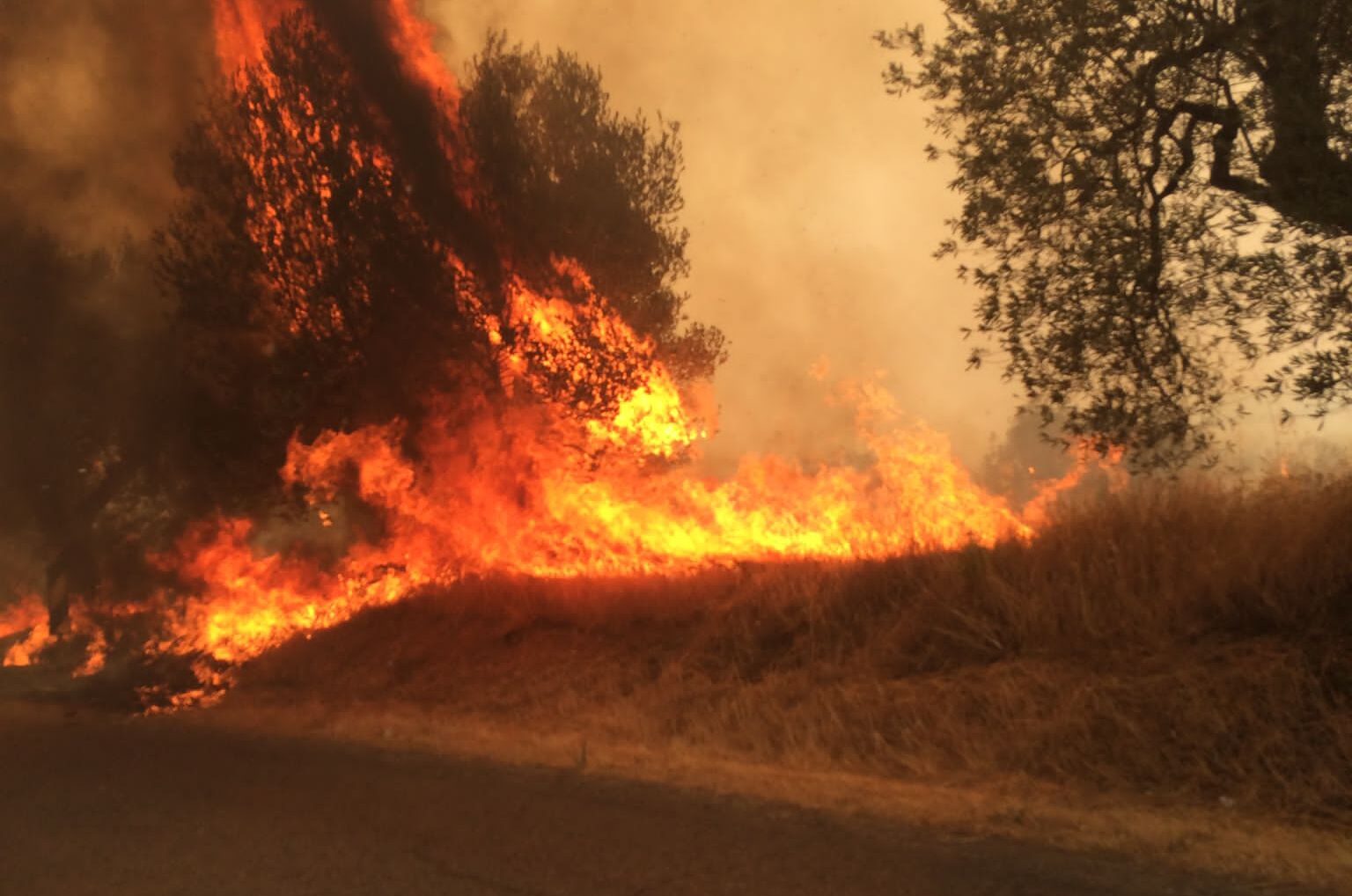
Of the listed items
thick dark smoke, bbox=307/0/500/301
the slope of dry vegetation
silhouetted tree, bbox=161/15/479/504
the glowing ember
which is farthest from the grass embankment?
the glowing ember

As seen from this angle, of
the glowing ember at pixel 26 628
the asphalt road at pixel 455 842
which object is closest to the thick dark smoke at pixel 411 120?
the asphalt road at pixel 455 842

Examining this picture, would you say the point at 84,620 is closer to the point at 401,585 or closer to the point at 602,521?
the point at 401,585

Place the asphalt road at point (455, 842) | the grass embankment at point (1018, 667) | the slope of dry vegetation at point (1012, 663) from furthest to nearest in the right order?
the slope of dry vegetation at point (1012, 663), the grass embankment at point (1018, 667), the asphalt road at point (455, 842)

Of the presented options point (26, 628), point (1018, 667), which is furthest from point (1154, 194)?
point (26, 628)

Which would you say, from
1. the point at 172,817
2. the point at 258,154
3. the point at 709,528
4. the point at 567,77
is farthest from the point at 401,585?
the point at 172,817

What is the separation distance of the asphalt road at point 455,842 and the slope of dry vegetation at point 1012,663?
188 centimetres

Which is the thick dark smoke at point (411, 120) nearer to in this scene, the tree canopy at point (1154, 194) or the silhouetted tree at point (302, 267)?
the silhouetted tree at point (302, 267)

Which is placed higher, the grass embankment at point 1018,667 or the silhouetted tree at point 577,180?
the silhouetted tree at point 577,180

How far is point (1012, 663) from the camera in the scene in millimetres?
9695

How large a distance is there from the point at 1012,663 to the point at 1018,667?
0.56 feet

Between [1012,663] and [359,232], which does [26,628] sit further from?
[1012,663]

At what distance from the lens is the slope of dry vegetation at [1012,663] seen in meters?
7.70

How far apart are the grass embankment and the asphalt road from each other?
119 centimetres

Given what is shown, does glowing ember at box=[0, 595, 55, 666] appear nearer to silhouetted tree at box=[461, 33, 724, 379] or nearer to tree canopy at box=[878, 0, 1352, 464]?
silhouetted tree at box=[461, 33, 724, 379]
